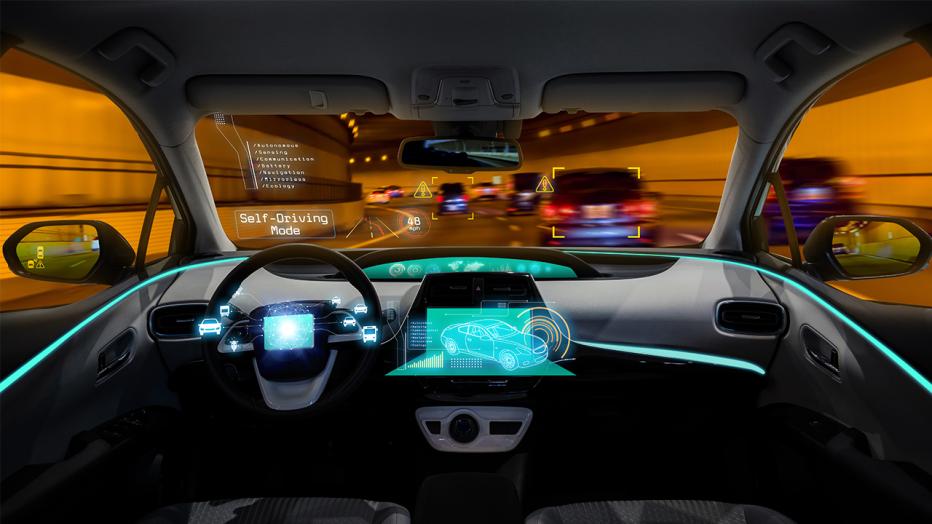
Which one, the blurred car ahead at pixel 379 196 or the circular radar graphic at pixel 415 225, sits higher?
the blurred car ahead at pixel 379 196

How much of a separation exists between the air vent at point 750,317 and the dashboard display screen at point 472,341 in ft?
3.12

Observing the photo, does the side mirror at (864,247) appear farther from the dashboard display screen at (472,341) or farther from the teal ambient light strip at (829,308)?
the dashboard display screen at (472,341)

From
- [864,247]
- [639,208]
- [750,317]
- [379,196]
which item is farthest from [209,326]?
[379,196]

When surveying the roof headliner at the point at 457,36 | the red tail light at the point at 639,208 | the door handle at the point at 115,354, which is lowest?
the door handle at the point at 115,354

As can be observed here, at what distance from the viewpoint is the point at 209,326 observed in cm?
235

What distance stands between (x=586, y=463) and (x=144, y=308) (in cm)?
244

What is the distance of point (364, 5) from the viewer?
7.22ft

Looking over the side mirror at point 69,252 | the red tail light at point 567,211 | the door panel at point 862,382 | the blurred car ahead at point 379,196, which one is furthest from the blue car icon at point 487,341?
the blurred car ahead at point 379,196

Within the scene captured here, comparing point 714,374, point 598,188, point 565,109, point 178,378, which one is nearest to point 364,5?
point 565,109

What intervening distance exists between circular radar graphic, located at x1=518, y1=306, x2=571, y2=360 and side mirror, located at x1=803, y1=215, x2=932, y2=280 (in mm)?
1245

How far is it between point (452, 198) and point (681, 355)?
9497 millimetres

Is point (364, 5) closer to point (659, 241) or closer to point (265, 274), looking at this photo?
point (265, 274)

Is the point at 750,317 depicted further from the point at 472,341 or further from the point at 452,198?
the point at 452,198

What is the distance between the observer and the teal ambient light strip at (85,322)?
208cm
